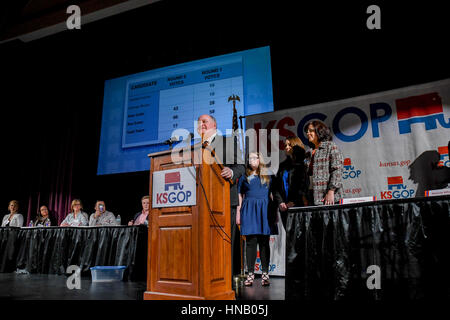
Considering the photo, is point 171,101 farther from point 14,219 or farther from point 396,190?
point 14,219

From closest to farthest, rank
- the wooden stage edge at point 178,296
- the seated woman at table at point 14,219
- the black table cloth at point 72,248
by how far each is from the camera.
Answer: the wooden stage edge at point 178,296
the black table cloth at point 72,248
the seated woman at table at point 14,219

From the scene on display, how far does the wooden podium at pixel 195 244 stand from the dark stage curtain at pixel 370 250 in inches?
19.3

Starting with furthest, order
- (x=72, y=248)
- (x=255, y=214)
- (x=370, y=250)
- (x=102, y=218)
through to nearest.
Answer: (x=102, y=218)
(x=72, y=248)
(x=255, y=214)
(x=370, y=250)

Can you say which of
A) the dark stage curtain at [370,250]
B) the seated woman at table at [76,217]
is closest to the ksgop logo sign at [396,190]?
the dark stage curtain at [370,250]

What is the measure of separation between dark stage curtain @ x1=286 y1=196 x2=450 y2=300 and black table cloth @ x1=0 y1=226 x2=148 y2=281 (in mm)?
2154

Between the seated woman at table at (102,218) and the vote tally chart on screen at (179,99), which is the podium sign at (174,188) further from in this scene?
the seated woman at table at (102,218)

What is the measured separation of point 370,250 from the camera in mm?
1836

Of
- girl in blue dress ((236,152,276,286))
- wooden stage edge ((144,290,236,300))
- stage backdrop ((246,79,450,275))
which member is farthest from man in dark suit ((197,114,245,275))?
stage backdrop ((246,79,450,275))

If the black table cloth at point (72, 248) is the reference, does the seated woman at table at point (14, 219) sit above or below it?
above

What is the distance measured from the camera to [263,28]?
14.4 ft

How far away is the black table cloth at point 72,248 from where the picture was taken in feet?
11.9

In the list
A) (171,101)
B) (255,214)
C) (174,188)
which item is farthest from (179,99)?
(174,188)

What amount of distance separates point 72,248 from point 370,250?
3.58 m
